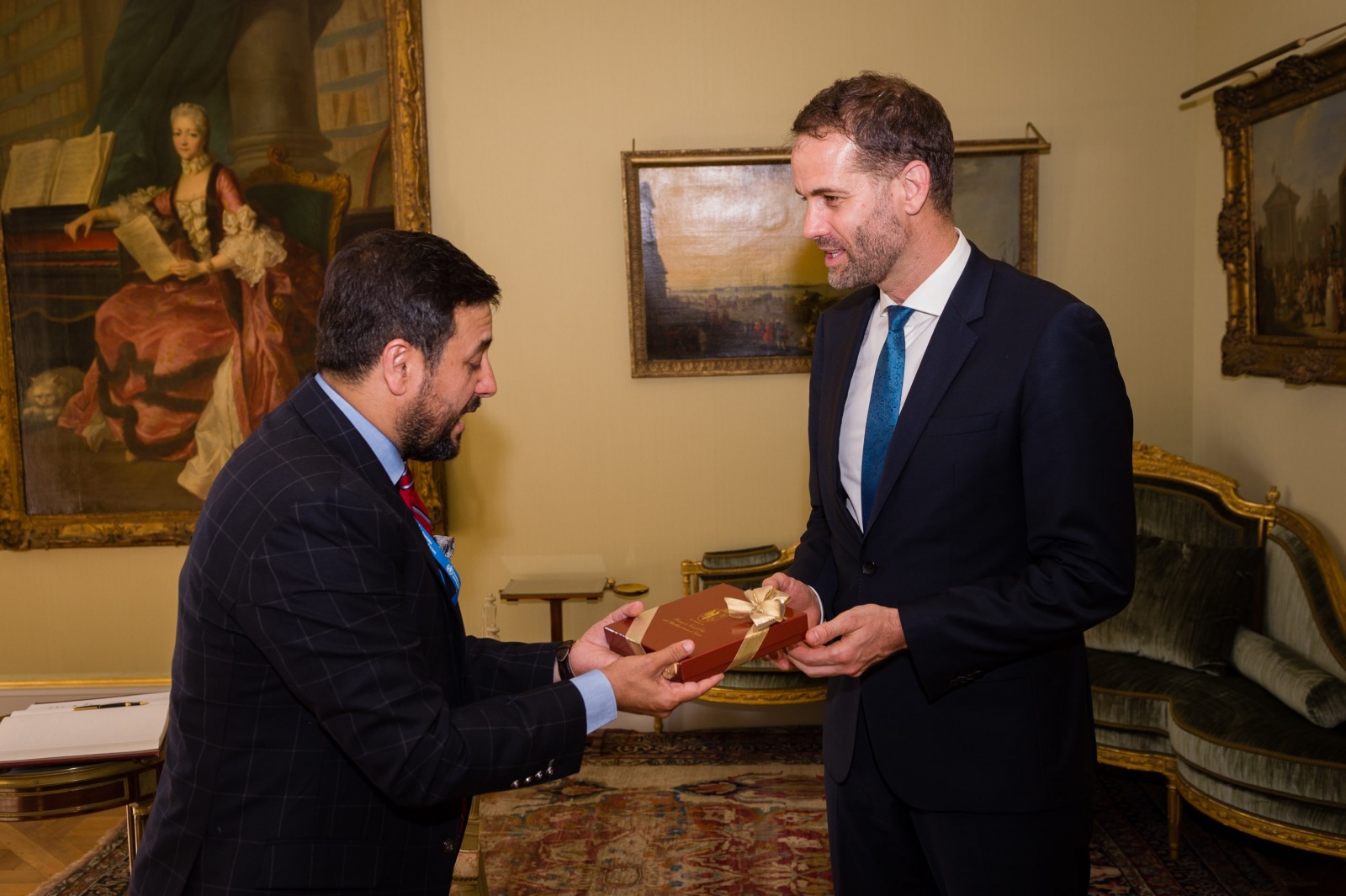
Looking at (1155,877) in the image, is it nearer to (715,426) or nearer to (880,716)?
(880,716)

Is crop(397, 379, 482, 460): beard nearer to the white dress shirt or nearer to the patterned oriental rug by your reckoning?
the white dress shirt

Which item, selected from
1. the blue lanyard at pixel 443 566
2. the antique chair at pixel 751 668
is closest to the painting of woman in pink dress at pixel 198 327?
the antique chair at pixel 751 668

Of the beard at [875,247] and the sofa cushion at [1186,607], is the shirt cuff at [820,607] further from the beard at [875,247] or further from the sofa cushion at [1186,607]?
the sofa cushion at [1186,607]

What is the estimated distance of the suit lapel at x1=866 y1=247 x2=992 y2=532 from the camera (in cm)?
203

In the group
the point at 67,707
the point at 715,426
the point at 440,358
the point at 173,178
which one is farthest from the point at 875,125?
the point at 173,178

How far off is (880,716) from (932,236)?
99 centimetres

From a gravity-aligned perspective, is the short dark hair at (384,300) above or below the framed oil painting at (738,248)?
below

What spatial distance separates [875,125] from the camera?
2.08m

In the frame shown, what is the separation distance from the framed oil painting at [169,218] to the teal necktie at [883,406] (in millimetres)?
3503

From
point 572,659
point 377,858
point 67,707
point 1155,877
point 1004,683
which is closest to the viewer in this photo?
point 377,858

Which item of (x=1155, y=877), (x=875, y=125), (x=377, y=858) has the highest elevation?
(x=875, y=125)

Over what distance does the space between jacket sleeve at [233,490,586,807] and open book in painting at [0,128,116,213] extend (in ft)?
14.8

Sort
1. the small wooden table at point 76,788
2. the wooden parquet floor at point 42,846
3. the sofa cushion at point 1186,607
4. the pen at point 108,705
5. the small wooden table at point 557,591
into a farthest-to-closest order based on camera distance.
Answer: the small wooden table at point 557,591 < the sofa cushion at point 1186,607 < the wooden parquet floor at point 42,846 < the pen at point 108,705 < the small wooden table at point 76,788

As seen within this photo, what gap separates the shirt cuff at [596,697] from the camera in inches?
74.5
